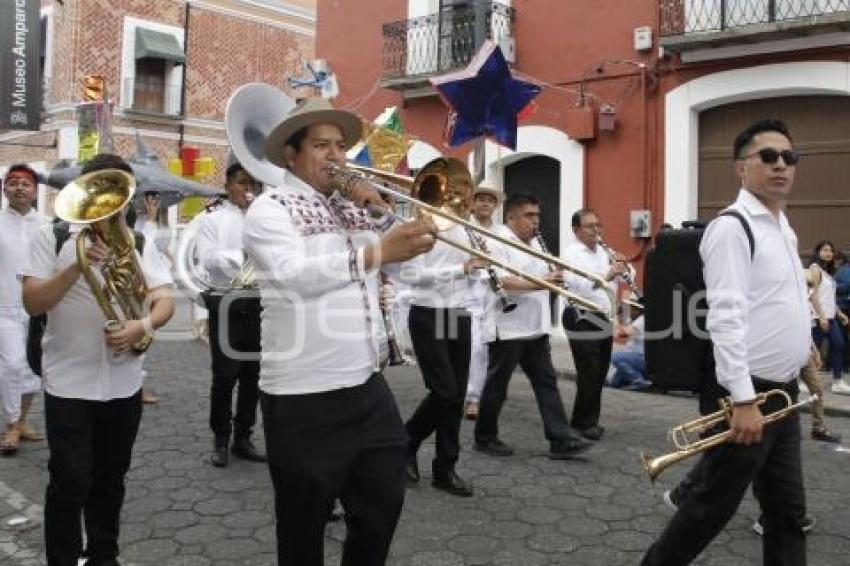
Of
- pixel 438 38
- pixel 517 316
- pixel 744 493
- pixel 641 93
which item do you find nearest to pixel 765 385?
pixel 744 493

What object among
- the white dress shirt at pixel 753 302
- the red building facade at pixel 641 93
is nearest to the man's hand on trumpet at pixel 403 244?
the white dress shirt at pixel 753 302

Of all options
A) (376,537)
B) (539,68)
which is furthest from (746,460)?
(539,68)

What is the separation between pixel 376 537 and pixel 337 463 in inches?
11.4

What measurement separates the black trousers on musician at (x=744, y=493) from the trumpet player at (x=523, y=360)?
2509 mm

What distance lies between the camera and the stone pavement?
4070 millimetres

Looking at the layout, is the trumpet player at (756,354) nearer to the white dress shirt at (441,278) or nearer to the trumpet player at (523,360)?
the white dress shirt at (441,278)

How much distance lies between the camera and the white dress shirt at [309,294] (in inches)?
106

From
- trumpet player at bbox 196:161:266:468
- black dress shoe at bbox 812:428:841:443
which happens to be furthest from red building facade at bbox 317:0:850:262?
black dress shoe at bbox 812:428:841:443

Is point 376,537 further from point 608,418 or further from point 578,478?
point 608,418

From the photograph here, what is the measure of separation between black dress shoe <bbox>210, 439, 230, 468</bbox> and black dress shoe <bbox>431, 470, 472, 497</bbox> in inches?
55.8

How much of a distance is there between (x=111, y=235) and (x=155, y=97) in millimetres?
22713

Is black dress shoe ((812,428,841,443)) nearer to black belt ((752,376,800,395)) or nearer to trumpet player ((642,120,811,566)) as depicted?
trumpet player ((642,120,811,566))

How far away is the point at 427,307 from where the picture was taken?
5.14 metres

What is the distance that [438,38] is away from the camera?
44.0 feet
